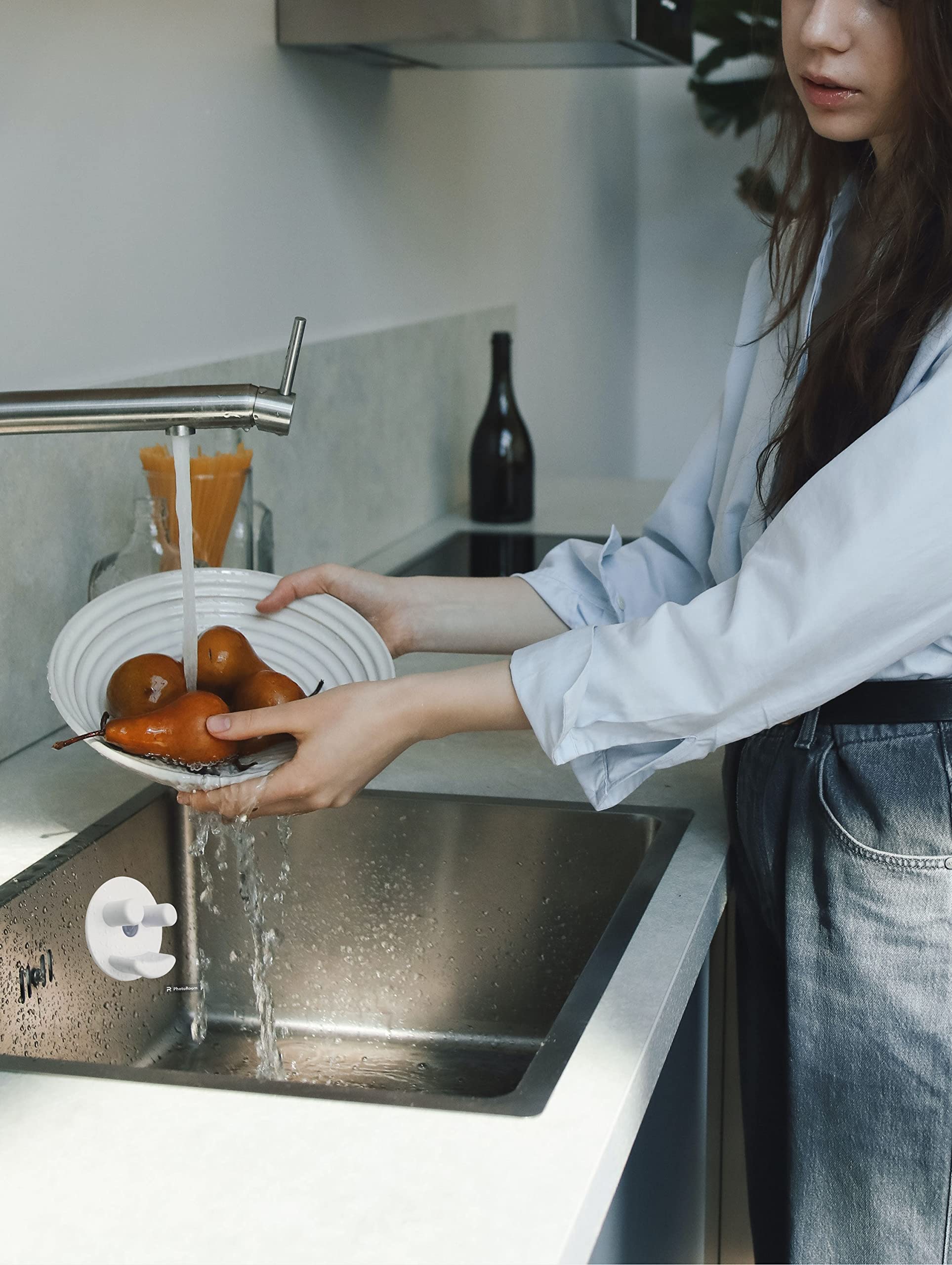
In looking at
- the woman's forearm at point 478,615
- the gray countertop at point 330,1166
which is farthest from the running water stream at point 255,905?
the gray countertop at point 330,1166

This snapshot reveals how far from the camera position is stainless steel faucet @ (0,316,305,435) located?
82cm

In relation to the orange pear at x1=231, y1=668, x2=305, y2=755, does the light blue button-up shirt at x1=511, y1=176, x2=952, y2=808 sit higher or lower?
higher

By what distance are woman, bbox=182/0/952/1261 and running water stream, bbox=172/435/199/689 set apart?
92mm

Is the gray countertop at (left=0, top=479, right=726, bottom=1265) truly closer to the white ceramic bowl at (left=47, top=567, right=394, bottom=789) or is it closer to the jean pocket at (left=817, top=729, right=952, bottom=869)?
the jean pocket at (left=817, top=729, right=952, bottom=869)

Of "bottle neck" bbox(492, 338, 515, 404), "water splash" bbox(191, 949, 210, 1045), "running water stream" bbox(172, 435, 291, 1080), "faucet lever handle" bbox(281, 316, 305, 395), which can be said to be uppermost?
"faucet lever handle" bbox(281, 316, 305, 395)

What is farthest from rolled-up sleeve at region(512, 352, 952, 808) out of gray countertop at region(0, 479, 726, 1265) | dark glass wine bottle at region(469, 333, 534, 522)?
dark glass wine bottle at region(469, 333, 534, 522)

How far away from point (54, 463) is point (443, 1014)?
0.58 meters

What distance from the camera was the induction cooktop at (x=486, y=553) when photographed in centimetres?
201

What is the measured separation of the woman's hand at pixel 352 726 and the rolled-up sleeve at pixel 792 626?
29 mm

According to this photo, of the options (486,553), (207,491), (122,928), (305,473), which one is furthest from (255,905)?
(486,553)

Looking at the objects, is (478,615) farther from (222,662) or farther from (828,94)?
(828,94)

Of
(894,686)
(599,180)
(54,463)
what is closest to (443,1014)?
(894,686)

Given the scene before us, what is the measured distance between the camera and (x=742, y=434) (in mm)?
1107

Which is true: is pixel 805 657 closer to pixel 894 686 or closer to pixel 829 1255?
pixel 894 686
